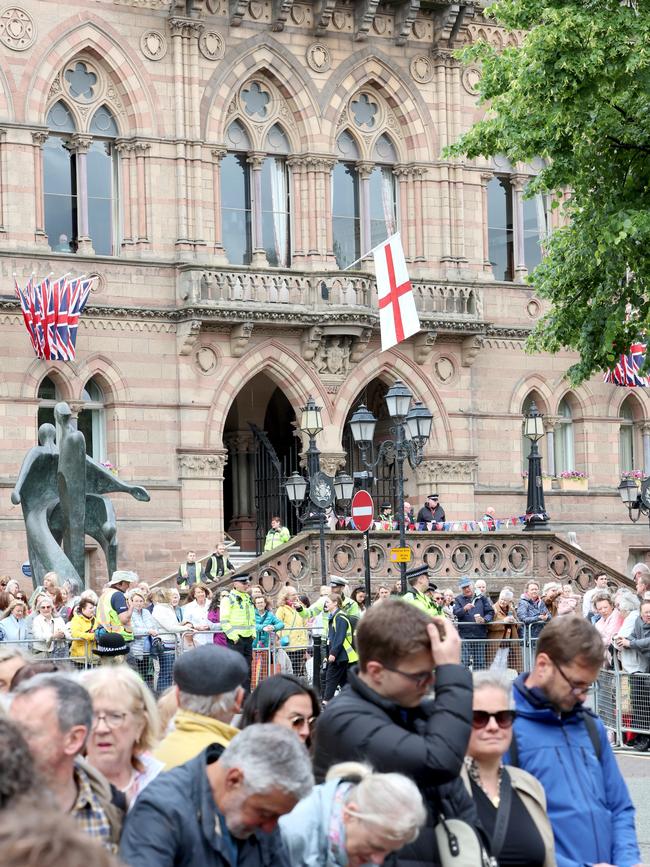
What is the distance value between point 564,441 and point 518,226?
16.1 feet

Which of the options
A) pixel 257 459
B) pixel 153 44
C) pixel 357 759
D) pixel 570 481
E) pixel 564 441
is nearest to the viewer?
pixel 357 759

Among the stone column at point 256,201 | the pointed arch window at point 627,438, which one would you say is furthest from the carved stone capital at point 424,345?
the pointed arch window at point 627,438

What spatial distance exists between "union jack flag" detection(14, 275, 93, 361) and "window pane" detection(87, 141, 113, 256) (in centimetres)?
263

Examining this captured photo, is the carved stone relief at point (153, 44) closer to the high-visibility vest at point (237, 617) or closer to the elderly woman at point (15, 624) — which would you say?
the high-visibility vest at point (237, 617)

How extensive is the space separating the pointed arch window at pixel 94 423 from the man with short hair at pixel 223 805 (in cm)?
2872

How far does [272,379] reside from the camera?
35375 millimetres

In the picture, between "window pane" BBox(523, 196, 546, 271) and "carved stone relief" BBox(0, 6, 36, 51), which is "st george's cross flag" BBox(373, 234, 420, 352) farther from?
"window pane" BBox(523, 196, 546, 271)

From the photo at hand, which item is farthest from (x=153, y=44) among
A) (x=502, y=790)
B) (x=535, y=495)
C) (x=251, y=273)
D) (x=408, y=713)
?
(x=408, y=713)

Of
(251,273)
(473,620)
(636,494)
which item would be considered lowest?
(473,620)

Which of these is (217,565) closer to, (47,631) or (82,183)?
(82,183)

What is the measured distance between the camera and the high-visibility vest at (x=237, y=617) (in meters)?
20.2

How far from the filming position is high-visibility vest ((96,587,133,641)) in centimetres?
1821

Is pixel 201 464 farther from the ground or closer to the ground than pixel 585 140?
closer to the ground

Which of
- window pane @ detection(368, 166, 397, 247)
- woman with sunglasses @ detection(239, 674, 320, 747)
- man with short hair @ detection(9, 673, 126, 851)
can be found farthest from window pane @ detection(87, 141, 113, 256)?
man with short hair @ detection(9, 673, 126, 851)
